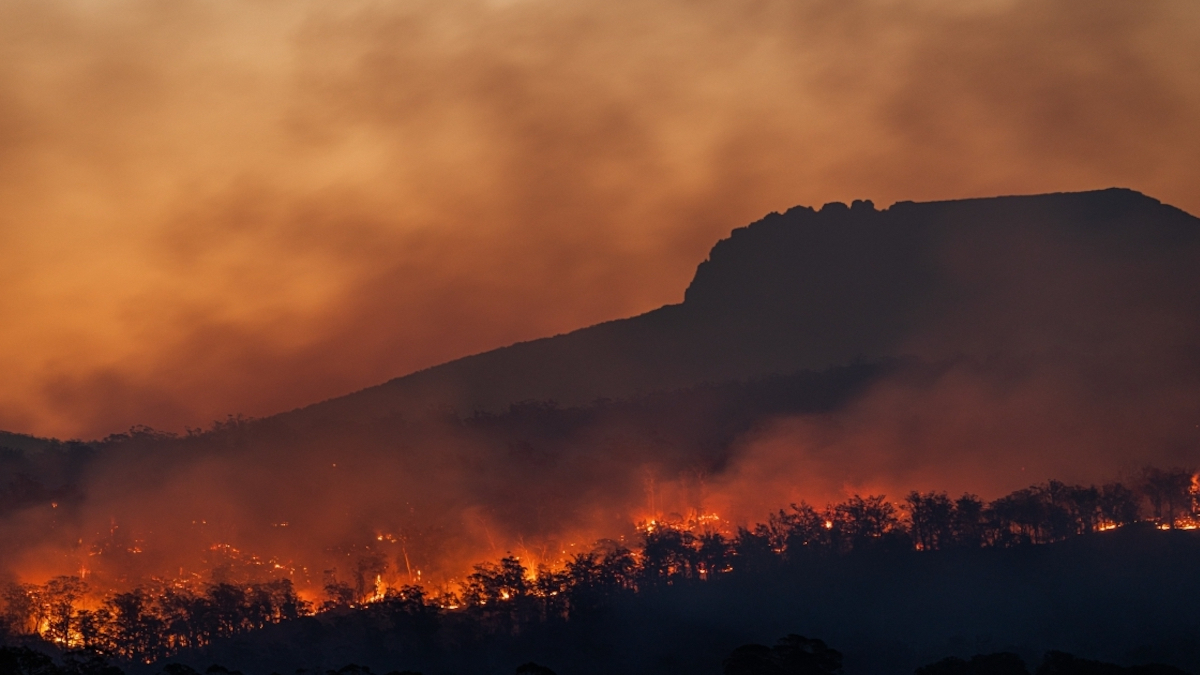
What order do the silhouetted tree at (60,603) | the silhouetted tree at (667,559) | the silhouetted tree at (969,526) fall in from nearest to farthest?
the silhouetted tree at (60,603), the silhouetted tree at (667,559), the silhouetted tree at (969,526)

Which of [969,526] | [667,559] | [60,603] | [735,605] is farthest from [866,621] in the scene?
[60,603]

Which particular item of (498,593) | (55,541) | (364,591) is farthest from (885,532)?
(55,541)

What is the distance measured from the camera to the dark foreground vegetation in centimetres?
15025

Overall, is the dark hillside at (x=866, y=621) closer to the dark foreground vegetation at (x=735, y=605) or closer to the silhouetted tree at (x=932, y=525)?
the dark foreground vegetation at (x=735, y=605)

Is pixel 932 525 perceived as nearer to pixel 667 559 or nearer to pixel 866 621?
pixel 866 621

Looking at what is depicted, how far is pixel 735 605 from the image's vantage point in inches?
6516

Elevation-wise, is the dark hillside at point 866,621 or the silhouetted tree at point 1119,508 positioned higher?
the silhouetted tree at point 1119,508

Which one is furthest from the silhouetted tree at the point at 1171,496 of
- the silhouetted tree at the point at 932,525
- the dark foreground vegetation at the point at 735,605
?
the silhouetted tree at the point at 932,525

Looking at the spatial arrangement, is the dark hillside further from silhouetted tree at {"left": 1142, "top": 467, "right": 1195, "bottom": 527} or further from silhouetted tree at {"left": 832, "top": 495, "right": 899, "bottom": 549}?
silhouetted tree at {"left": 1142, "top": 467, "right": 1195, "bottom": 527}

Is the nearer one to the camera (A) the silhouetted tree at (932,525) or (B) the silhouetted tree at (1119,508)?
(A) the silhouetted tree at (932,525)

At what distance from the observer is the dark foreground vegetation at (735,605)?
15025cm

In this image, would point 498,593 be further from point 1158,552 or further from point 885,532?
point 1158,552

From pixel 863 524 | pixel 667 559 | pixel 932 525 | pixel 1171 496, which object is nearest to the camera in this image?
pixel 667 559

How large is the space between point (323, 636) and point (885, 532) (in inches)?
3047
